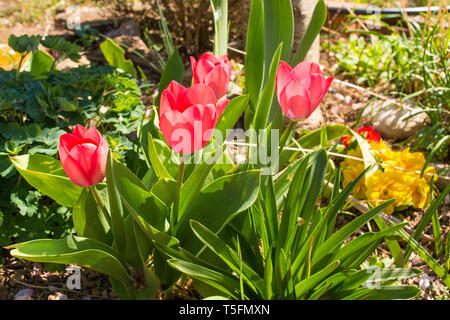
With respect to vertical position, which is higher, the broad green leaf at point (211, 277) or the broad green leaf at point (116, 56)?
the broad green leaf at point (116, 56)

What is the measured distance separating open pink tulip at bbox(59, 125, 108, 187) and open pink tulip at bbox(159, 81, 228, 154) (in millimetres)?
150

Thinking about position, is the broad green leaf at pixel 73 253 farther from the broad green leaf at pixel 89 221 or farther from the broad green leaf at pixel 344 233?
the broad green leaf at pixel 344 233

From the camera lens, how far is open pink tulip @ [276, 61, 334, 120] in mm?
1124

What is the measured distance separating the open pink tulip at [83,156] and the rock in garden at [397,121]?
1571 millimetres

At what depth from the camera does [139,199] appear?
119 centimetres

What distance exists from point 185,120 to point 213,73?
0.29m

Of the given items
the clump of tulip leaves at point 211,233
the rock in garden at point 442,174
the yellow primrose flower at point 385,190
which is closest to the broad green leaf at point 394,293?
the clump of tulip leaves at point 211,233

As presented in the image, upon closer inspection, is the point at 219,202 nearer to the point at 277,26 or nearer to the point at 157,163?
the point at 157,163

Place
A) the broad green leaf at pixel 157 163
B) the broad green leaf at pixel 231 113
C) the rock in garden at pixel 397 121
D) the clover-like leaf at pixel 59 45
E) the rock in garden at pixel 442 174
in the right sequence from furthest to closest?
1. the rock in garden at pixel 397 121
2. the rock in garden at pixel 442 174
3. the clover-like leaf at pixel 59 45
4. the broad green leaf at pixel 231 113
5. the broad green leaf at pixel 157 163

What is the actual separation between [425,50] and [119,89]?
1.34 m

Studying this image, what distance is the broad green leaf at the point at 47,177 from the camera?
1.20 metres

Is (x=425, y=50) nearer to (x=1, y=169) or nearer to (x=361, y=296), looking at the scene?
(x=361, y=296)
